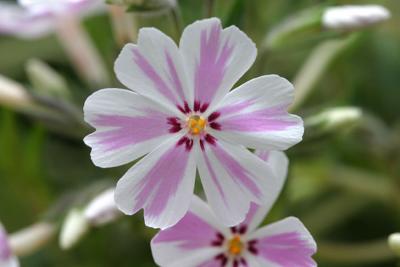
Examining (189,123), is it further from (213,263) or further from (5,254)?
(5,254)

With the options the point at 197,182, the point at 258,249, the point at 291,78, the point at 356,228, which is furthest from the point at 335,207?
the point at 258,249

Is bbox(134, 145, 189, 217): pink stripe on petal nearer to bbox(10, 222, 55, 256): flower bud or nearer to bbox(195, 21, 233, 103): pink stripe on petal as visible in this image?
bbox(195, 21, 233, 103): pink stripe on petal

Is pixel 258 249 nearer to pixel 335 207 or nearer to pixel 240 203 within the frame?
pixel 240 203

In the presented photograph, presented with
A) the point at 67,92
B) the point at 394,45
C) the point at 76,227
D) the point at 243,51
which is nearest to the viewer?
the point at 243,51

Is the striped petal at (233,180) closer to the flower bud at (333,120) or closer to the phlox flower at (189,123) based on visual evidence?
the phlox flower at (189,123)

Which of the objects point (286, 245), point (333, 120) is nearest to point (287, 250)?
point (286, 245)

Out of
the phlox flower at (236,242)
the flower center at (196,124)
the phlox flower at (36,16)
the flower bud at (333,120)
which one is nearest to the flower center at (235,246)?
the phlox flower at (236,242)

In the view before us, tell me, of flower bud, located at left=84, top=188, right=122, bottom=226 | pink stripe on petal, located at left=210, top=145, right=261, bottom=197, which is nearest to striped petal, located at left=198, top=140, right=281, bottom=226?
pink stripe on petal, located at left=210, top=145, right=261, bottom=197

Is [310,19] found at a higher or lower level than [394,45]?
lower
